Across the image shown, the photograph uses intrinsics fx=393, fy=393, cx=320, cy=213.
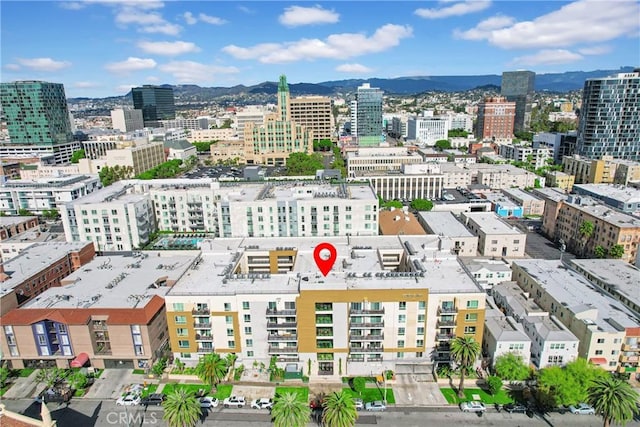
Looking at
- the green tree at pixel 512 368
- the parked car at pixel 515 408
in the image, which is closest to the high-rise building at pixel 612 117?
the green tree at pixel 512 368

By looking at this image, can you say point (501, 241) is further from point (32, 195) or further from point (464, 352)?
point (32, 195)

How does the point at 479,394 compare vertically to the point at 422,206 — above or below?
below

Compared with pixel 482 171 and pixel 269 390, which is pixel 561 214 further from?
pixel 269 390

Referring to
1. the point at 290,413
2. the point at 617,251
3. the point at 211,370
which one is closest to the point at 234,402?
the point at 211,370

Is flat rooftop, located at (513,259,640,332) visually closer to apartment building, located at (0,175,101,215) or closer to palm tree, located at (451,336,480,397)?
palm tree, located at (451,336,480,397)

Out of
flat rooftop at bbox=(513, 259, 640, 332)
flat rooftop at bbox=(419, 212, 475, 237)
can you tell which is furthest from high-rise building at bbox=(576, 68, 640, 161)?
flat rooftop at bbox=(513, 259, 640, 332)

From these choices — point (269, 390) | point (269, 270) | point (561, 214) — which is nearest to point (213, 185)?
point (269, 270)
